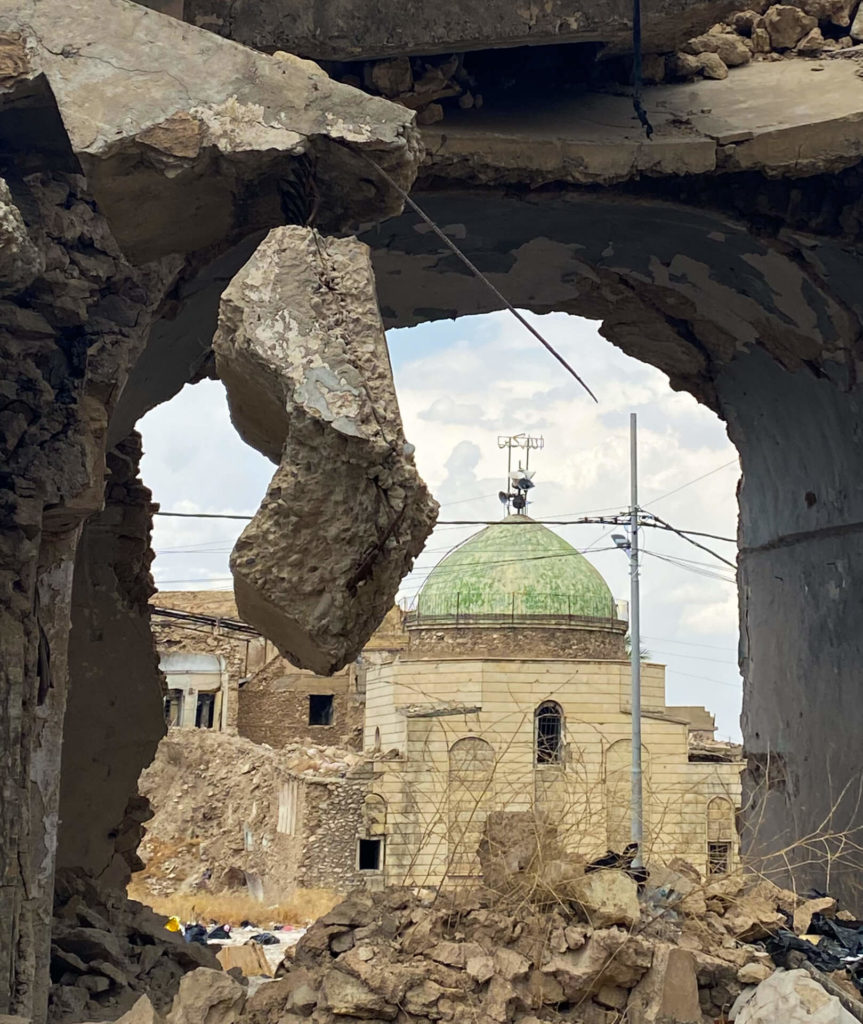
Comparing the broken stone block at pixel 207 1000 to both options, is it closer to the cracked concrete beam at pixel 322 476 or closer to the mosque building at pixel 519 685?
the cracked concrete beam at pixel 322 476

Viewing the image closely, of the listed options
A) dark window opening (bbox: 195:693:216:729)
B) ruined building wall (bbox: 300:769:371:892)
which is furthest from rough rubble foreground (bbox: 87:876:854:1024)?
dark window opening (bbox: 195:693:216:729)

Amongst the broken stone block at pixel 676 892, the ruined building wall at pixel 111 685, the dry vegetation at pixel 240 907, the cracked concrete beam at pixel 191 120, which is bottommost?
the dry vegetation at pixel 240 907

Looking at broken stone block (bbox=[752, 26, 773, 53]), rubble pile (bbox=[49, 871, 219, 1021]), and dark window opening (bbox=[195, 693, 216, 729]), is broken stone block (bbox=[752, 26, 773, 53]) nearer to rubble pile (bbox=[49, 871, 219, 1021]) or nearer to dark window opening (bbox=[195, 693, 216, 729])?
rubble pile (bbox=[49, 871, 219, 1021])

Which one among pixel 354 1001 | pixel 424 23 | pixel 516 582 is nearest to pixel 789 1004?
pixel 354 1001

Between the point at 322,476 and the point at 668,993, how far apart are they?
2377 mm

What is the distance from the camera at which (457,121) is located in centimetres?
599

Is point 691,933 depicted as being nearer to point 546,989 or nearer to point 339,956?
point 546,989

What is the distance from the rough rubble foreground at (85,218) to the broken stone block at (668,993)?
205cm

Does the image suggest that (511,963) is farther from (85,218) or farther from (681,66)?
(681,66)

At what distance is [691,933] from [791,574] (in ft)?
9.16

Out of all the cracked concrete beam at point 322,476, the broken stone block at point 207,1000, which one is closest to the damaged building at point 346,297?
the cracked concrete beam at point 322,476

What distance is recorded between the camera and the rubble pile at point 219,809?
2042 centimetres

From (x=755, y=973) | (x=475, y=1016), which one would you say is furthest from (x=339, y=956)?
(x=755, y=973)

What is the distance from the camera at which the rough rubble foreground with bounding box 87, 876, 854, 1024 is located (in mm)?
4566
